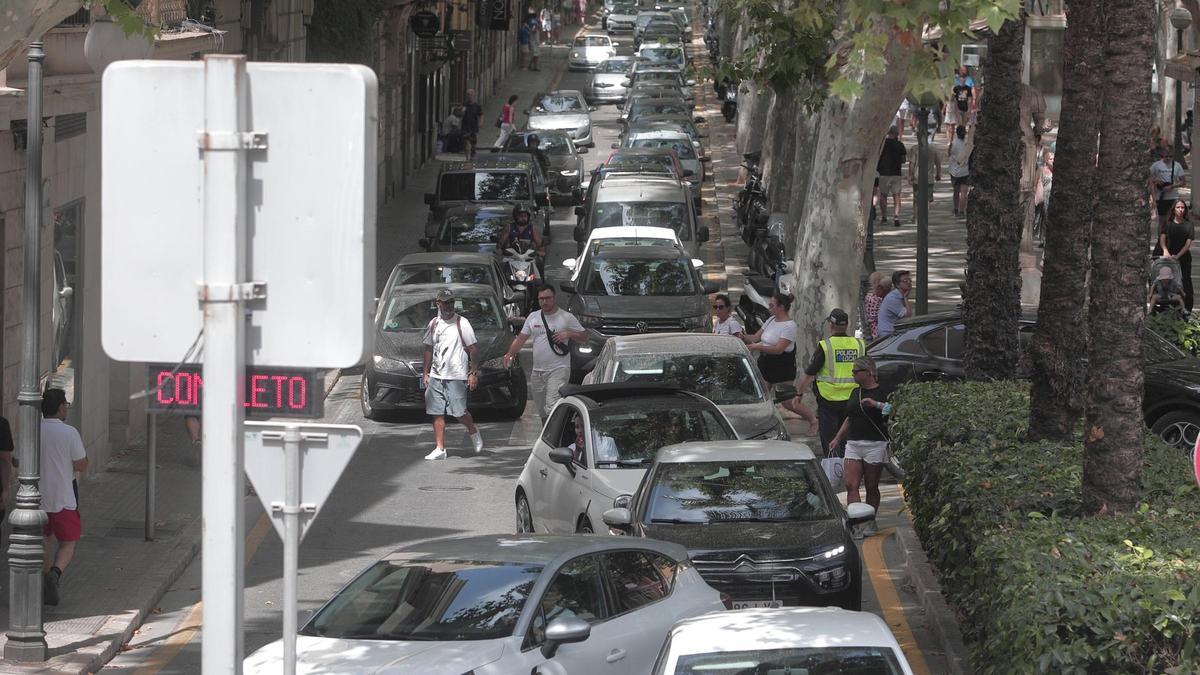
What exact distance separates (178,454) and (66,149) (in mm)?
3857

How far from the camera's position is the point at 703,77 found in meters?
25.2

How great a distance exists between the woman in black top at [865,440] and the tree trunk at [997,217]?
155cm

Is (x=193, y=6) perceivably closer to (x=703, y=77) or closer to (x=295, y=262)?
(x=703, y=77)

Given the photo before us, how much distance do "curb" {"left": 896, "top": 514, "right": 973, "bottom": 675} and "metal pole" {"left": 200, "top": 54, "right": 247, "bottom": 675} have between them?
671cm

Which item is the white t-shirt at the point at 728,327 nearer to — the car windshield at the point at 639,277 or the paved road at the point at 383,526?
the paved road at the point at 383,526

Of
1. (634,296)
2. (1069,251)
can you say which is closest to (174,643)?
(1069,251)

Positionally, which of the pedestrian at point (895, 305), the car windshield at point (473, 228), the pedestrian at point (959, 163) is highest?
the pedestrian at point (959, 163)

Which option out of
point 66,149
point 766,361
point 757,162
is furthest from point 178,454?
point 757,162

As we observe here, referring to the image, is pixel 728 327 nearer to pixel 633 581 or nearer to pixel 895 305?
pixel 895 305

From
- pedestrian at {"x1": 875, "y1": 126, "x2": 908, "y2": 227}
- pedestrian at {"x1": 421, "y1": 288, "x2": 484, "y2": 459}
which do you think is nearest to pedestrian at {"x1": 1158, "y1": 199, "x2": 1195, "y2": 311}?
pedestrian at {"x1": 875, "y1": 126, "x2": 908, "y2": 227}

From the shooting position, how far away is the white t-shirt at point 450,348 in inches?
755

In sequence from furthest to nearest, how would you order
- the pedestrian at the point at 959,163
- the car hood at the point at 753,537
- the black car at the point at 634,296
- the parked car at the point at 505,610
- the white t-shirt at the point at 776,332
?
the pedestrian at the point at 959,163 < the black car at the point at 634,296 < the white t-shirt at the point at 776,332 < the car hood at the point at 753,537 < the parked car at the point at 505,610

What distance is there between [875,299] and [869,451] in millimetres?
8025

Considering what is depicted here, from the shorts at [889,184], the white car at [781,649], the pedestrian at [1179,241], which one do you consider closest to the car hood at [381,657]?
the white car at [781,649]
